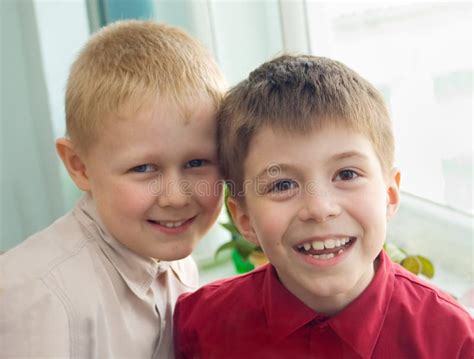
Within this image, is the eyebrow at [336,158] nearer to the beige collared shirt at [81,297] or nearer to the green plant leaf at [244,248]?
the beige collared shirt at [81,297]

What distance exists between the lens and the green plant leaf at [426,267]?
162 cm

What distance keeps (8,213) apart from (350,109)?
1.62 metres

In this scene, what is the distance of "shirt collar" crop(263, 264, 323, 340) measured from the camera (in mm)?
1123

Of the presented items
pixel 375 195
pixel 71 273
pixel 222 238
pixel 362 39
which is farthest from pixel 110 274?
pixel 222 238

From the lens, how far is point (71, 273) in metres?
1.16

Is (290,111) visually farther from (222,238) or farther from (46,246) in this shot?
(222,238)

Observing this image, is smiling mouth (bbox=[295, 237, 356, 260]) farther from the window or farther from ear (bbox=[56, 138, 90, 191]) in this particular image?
the window

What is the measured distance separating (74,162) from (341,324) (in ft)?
1.85

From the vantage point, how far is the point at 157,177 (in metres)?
1.17

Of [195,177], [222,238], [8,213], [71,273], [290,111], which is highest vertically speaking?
[290,111]

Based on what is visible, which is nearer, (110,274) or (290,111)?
(290,111)

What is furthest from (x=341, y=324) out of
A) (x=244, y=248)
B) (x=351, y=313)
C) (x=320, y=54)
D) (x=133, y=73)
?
(x=320, y=54)

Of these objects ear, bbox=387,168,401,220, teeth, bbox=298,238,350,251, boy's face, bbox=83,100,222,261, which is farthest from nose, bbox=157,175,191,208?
ear, bbox=387,168,401,220

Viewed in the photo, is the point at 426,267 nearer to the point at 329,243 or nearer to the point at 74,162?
the point at 329,243
